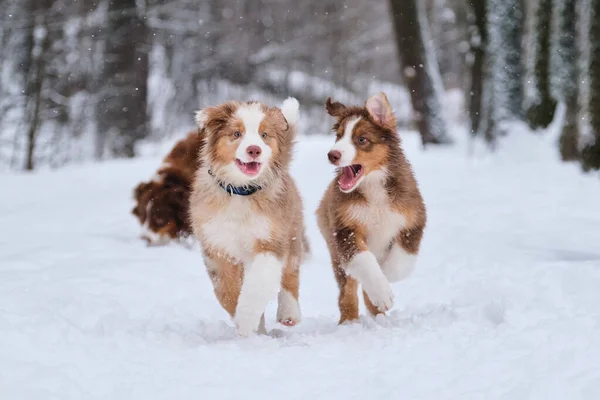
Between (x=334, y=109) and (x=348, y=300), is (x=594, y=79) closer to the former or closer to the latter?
(x=334, y=109)

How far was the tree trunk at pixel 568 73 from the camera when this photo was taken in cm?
943

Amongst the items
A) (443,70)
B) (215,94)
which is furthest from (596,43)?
(443,70)

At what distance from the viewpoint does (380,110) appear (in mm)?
4426

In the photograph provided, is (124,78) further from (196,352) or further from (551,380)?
(551,380)

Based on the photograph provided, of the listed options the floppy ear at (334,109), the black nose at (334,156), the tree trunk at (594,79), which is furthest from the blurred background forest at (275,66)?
the black nose at (334,156)

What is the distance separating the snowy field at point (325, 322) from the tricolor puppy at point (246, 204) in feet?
0.88

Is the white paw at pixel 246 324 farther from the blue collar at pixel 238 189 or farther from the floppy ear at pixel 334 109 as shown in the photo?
the floppy ear at pixel 334 109

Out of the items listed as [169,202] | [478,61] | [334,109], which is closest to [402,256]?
[334,109]

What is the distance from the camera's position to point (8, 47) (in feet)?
45.9

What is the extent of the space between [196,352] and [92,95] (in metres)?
13.1

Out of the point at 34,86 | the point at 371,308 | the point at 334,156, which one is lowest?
the point at 371,308

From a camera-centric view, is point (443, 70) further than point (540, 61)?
Yes

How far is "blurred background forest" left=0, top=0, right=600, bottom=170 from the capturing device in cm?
1012

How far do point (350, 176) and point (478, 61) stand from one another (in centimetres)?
957
